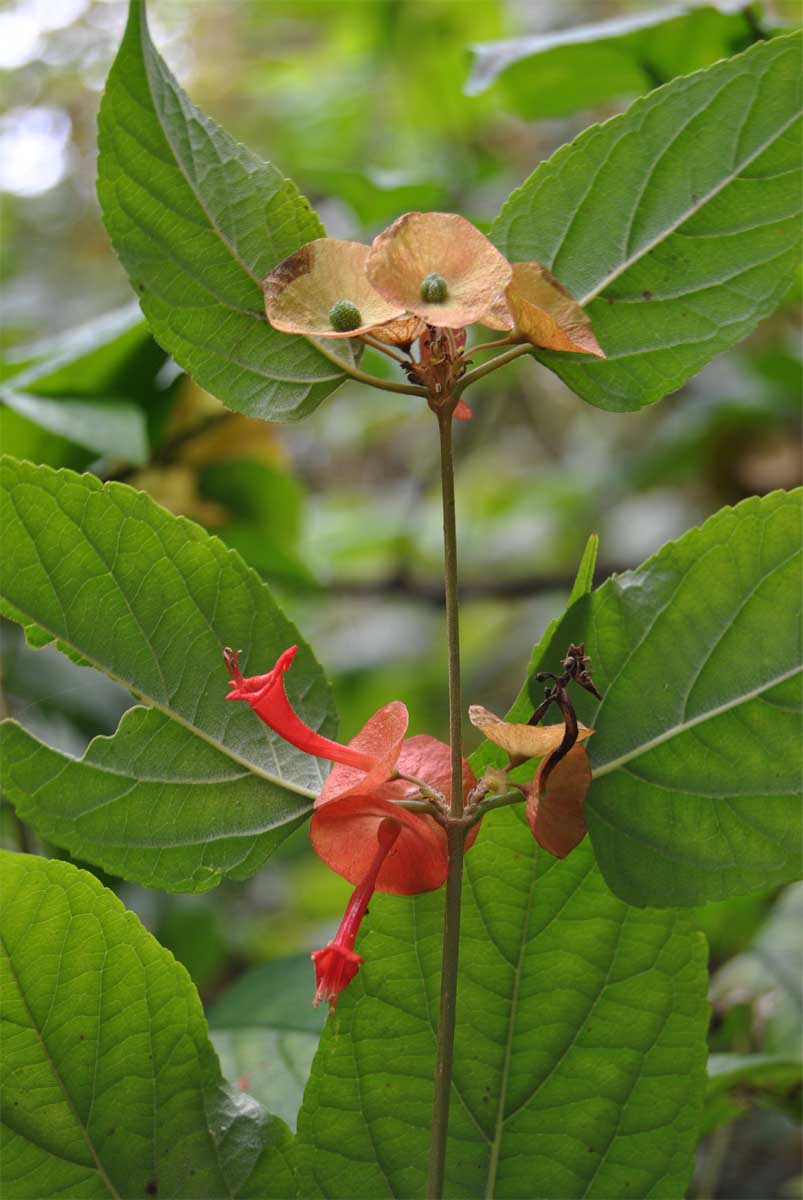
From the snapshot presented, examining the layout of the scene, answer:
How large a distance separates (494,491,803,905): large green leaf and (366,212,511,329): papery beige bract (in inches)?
3.8

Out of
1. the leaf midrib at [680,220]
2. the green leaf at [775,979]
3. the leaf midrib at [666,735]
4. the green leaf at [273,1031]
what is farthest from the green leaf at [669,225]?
the green leaf at [775,979]

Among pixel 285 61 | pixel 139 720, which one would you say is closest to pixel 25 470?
pixel 139 720

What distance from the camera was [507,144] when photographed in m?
1.52

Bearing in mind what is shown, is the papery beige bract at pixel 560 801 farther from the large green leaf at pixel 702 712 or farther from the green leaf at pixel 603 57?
the green leaf at pixel 603 57

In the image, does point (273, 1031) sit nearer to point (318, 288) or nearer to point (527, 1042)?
point (527, 1042)

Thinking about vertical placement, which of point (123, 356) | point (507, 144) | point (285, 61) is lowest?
point (123, 356)

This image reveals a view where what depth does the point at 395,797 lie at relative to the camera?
1.15 feet

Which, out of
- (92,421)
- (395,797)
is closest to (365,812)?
(395,797)

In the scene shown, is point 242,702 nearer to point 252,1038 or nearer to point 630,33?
point 252,1038

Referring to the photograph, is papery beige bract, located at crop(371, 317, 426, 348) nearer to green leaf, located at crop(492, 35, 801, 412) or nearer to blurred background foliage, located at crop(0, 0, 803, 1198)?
green leaf, located at crop(492, 35, 801, 412)

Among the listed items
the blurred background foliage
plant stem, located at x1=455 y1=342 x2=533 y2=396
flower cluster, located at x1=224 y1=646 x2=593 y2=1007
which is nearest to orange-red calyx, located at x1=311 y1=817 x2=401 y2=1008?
flower cluster, located at x1=224 y1=646 x2=593 y2=1007

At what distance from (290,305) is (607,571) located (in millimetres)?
1071

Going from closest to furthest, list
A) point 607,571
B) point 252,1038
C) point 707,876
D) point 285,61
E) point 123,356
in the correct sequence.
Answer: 1. point 707,876
2. point 252,1038
3. point 123,356
4. point 607,571
5. point 285,61

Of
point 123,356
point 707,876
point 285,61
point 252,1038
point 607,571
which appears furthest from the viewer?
point 285,61
